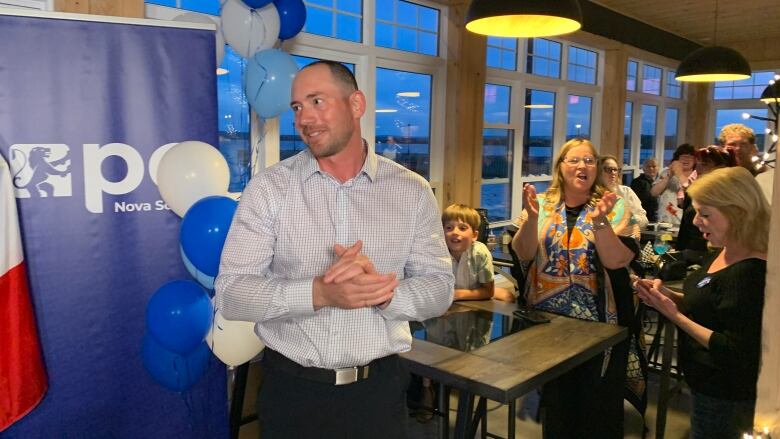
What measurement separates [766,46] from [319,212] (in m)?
9.38

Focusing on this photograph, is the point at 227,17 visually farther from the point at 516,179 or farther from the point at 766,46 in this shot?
the point at 766,46

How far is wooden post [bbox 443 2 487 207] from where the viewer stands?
16.4 feet

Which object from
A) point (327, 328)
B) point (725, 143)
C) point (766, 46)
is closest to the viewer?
point (327, 328)

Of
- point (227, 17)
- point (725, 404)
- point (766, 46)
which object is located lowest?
point (725, 404)

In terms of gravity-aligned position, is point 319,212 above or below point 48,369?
above

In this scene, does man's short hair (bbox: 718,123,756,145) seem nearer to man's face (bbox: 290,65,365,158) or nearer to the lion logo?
man's face (bbox: 290,65,365,158)

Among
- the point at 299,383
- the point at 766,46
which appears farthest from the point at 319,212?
the point at 766,46

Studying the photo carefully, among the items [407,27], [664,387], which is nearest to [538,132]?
[407,27]

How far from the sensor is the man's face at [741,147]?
383 centimetres

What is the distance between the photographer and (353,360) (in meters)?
1.60

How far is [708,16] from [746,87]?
291cm

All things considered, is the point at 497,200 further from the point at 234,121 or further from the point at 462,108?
the point at 234,121

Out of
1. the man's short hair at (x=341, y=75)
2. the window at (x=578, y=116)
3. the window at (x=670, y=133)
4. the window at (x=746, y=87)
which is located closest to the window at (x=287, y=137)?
the man's short hair at (x=341, y=75)

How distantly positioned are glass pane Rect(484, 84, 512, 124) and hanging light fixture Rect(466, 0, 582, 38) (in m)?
2.80
